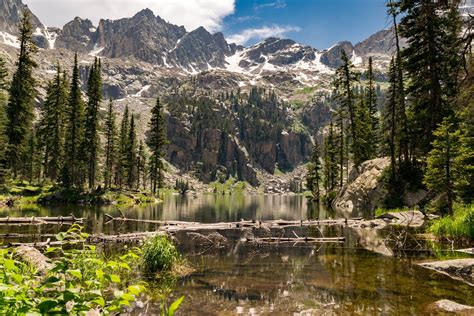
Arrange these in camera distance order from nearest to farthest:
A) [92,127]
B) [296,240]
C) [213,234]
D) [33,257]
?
1. [33,257]
2. [213,234]
3. [296,240]
4. [92,127]

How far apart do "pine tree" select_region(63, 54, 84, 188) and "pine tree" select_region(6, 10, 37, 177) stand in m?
8.18

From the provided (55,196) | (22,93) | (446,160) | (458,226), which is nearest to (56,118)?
(22,93)

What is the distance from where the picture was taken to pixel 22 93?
1961 inches

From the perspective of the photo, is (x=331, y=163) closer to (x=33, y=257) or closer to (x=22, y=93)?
(x=22, y=93)

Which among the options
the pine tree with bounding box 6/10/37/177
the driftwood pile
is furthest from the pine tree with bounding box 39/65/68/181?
the driftwood pile

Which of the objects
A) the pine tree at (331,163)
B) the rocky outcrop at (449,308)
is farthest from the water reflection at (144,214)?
the rocky outcrop at (449,308)

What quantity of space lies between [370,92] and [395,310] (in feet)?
225

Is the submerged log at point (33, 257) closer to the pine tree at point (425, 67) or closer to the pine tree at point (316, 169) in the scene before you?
the pine tree at point (425, 67)

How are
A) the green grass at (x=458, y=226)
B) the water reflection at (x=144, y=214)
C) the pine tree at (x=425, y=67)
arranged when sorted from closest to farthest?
the green grass at (x=458, y=226) < the water reflection at (x=144, y=214) < the pine tree at (x=425, y=67)

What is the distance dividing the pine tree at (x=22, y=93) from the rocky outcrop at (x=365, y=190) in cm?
4832

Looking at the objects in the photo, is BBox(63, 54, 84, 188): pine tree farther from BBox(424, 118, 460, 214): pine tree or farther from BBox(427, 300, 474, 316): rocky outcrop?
BBox(427, 300, 474, 316): rocky outcrop

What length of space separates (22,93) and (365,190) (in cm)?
5150

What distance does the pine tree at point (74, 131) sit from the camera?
59375 mm

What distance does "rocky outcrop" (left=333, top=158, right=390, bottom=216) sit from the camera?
43500mm
